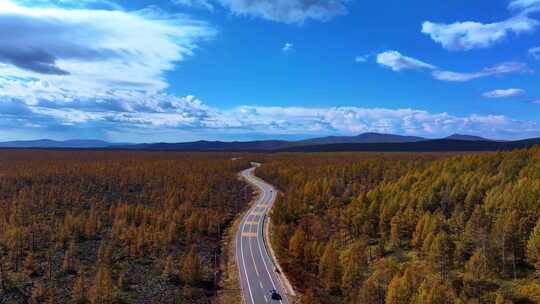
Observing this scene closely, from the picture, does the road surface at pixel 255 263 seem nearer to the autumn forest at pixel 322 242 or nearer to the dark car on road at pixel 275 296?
the dark car on road at pixel 275 296

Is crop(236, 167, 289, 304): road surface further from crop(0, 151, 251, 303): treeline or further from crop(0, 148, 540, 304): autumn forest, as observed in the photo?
crop(0, 151, 251, 303): treeline

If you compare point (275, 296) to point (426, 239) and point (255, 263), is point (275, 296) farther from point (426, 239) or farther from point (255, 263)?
point (426, 239)

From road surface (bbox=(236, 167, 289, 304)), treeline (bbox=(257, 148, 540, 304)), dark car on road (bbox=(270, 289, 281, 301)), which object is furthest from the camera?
road surface (bbox=(236, 167, 289, 304))

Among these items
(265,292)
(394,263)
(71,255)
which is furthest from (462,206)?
(71,255)

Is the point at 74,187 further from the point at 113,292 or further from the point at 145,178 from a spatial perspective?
the point at 113,292

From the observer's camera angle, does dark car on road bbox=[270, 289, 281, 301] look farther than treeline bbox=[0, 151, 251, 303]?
No

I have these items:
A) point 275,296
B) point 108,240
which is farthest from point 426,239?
point 108,240

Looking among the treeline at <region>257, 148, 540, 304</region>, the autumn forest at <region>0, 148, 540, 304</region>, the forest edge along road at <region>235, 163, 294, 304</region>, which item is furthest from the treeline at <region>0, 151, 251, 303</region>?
the treeline at <region>257, 148, 540, 304</region>

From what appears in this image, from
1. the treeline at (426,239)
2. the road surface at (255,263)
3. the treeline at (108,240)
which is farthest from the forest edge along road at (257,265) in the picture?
the treeline at (108,240)
